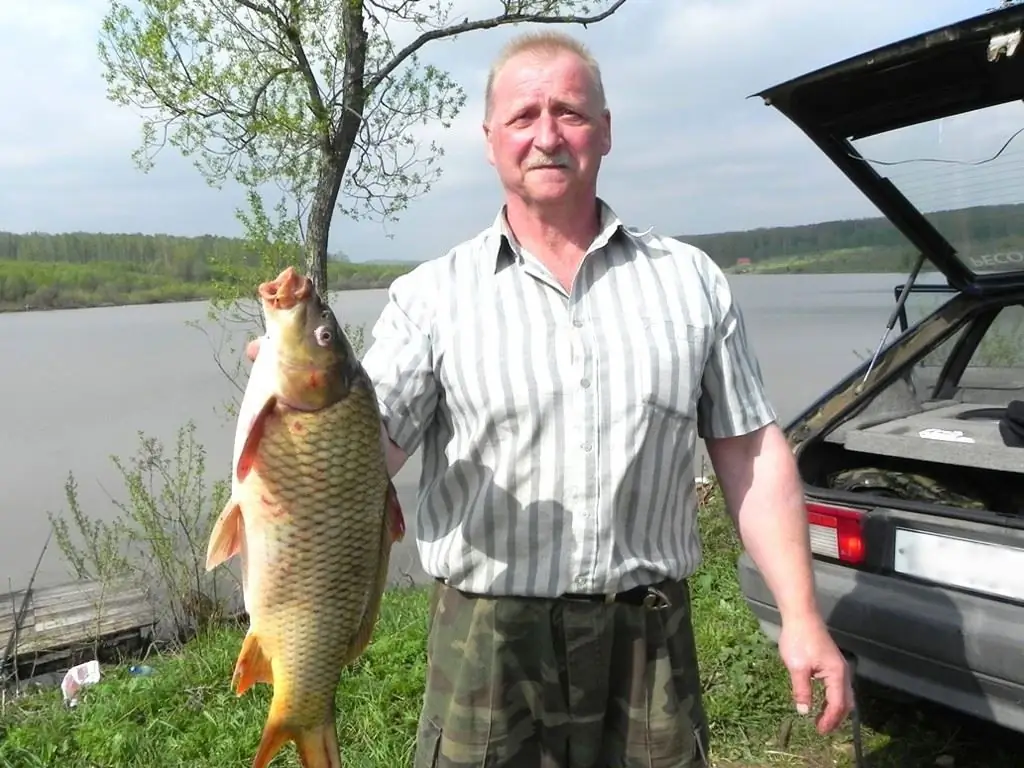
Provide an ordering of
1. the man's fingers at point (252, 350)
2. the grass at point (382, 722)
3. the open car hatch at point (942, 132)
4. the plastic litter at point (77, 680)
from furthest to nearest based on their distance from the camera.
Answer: the plastic litter at point (77, 680), the grass at point (382, 722), the open car hatch at point (942, 132), the man's fingers at point (252, 350)

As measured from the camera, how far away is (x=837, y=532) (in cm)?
313

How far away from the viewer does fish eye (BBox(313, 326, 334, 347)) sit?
5.49 feet

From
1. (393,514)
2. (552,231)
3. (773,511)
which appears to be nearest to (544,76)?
(552,231)

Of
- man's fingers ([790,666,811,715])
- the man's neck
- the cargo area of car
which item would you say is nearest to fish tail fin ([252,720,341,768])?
man's fingers ([790,666,811,715])

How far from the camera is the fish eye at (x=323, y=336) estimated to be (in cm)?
167

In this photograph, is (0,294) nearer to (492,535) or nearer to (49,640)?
(49,640)

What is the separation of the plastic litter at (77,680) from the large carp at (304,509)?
3.09m

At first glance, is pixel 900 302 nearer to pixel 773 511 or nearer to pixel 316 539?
pixel 773 511

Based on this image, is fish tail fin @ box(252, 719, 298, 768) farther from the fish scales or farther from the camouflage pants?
the camouflage pants

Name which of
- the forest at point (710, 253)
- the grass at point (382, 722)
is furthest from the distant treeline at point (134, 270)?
the grass at point (382, 722)

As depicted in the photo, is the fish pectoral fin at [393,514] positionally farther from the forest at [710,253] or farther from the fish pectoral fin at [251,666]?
the forest at [710,253]

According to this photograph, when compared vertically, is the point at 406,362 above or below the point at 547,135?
below

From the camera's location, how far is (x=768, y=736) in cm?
348

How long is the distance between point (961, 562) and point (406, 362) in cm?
187
